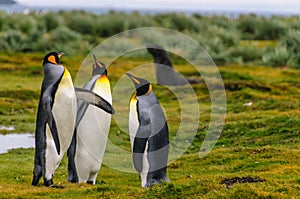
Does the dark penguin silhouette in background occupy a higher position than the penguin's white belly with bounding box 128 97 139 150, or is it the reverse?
the penguin's white belly with bounding box 128 97 139 150

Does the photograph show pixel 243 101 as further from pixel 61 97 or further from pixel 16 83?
pixel 61 97

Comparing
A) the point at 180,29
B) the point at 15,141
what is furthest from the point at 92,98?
the point at 180,29

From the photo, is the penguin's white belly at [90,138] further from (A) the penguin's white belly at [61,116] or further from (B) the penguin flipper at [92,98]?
(A) the penguin's white belly at [61,116]

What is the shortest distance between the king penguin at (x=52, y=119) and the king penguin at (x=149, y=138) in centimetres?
72

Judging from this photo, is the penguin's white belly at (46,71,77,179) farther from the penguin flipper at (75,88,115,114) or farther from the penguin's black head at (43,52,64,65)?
the penguin's black head at (43,52,64,65)

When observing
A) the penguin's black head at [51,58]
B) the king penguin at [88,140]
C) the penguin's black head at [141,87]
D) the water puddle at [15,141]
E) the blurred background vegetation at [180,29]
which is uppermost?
the penguin's black head at [51,58]

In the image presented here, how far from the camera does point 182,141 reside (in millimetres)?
16422

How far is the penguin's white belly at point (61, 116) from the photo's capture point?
9.74 metres

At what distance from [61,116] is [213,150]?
17.1 ft

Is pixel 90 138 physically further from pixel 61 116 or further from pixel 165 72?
pixel 165 72

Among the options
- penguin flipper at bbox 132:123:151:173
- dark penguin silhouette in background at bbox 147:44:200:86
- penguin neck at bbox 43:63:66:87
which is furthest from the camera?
dark penguin silhouette in background at bbox 147:44:200:86

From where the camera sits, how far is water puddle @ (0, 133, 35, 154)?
1548 cm

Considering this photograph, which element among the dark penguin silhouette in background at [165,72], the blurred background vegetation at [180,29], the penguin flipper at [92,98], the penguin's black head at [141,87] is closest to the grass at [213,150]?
the dark penguin silhouette in background at [165,72]

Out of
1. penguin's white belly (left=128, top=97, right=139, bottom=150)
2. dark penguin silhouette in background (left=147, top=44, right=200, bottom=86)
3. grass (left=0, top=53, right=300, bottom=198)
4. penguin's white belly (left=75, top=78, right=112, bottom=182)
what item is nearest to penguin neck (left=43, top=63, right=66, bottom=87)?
penguin's white belly (left=75, top=78, right=112, bottom=182)
